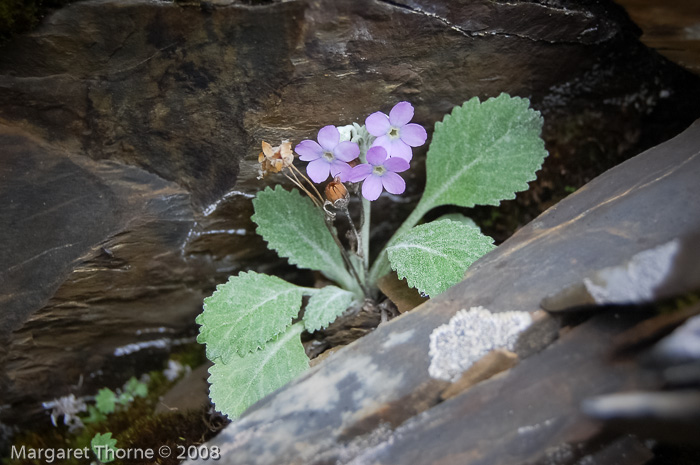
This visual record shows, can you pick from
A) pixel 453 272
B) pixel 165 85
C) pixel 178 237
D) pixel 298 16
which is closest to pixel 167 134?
pixel 165 85

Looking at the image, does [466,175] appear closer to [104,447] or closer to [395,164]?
[395,164]

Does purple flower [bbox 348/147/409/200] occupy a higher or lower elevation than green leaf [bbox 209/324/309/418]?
higher

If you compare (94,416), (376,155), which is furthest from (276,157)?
(94,416)

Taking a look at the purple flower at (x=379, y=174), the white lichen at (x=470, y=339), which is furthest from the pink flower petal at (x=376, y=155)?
the white lichen at (x=470, y=339)

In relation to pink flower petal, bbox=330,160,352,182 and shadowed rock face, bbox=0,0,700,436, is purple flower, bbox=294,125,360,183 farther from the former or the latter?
shadowed rock face, bbox=0,0,700,436

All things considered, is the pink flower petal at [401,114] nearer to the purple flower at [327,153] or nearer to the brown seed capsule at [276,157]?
the purple flower at [327,153]

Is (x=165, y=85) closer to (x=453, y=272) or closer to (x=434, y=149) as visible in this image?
(x=434, y=149)

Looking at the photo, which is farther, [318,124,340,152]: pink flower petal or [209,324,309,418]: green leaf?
[209,324,309,418]: green leaf

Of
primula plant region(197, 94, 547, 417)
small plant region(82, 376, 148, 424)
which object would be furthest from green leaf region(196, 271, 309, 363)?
small plant region(82, 376, 148, 424)
